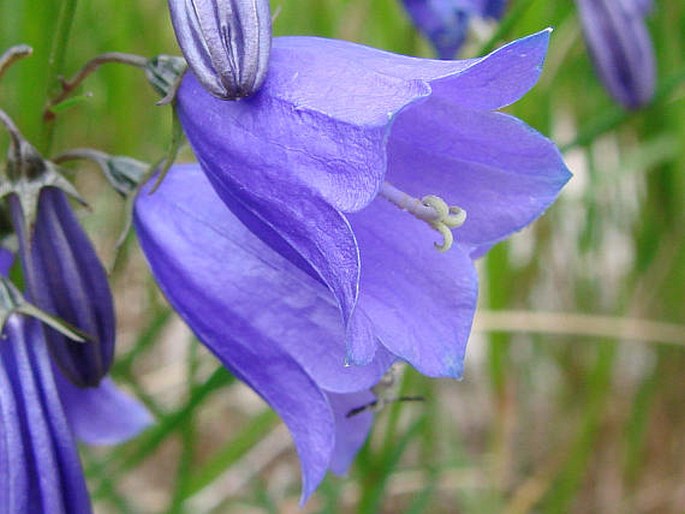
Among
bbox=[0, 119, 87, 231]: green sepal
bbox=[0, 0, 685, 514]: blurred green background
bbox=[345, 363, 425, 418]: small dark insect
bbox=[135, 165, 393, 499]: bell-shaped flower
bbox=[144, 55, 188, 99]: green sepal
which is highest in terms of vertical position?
bbox=[144, 55, 188, 99]: green sepal

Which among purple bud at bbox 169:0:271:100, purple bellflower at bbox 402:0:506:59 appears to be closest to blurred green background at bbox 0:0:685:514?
purple bellflower at bbox 402:0:506:59

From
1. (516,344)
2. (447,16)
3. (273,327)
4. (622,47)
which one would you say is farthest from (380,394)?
(516,344)

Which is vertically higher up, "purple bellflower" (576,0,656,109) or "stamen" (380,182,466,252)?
"stamen" (380,182,466,252)

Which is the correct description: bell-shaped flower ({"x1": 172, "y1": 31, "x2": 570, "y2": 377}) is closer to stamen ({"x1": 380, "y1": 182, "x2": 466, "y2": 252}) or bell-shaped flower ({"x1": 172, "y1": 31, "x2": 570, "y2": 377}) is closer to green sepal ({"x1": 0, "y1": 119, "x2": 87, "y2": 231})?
stamen ({"x1": 380, "y1": 182, "x2": 466, "y2": 252})

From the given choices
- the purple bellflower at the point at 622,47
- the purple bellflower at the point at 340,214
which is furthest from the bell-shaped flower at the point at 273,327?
the purple bellflower at the point at 622,47

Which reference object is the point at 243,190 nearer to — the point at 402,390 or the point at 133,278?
the point at 402,390

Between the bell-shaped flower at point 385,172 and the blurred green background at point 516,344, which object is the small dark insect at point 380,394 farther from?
the blurred green background at point 516,344

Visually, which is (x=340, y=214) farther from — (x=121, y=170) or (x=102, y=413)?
(x=102, y=413)
